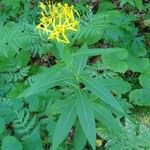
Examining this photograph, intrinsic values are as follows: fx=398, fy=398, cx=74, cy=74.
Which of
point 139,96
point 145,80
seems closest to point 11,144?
point 139,96

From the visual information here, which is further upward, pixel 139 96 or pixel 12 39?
pixel 12 39

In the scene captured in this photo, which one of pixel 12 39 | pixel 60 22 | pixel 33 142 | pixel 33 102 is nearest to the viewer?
pixel 60 22

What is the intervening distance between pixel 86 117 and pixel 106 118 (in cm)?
20

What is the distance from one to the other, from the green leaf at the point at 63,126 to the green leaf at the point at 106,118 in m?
0.18

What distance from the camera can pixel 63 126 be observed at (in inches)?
95.0

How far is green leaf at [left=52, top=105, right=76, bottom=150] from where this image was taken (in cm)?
239

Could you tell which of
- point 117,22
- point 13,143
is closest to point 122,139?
point 13,143

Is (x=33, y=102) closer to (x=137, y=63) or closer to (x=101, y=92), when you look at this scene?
(x=101, y=92)

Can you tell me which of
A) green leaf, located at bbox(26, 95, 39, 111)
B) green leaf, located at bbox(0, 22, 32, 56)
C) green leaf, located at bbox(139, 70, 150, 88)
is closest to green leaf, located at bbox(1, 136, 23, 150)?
green leaf, located at bbox(26, 95, 39, 111)

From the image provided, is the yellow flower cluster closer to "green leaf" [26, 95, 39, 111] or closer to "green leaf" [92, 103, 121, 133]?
"green leaf" [92, 103, 121, 133]

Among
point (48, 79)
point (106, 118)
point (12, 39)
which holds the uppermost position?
point (48, 79)

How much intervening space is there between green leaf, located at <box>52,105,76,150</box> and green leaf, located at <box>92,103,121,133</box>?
0.18 metres

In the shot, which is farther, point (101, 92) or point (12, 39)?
point (12, 39)

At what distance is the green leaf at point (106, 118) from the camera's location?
250cm
